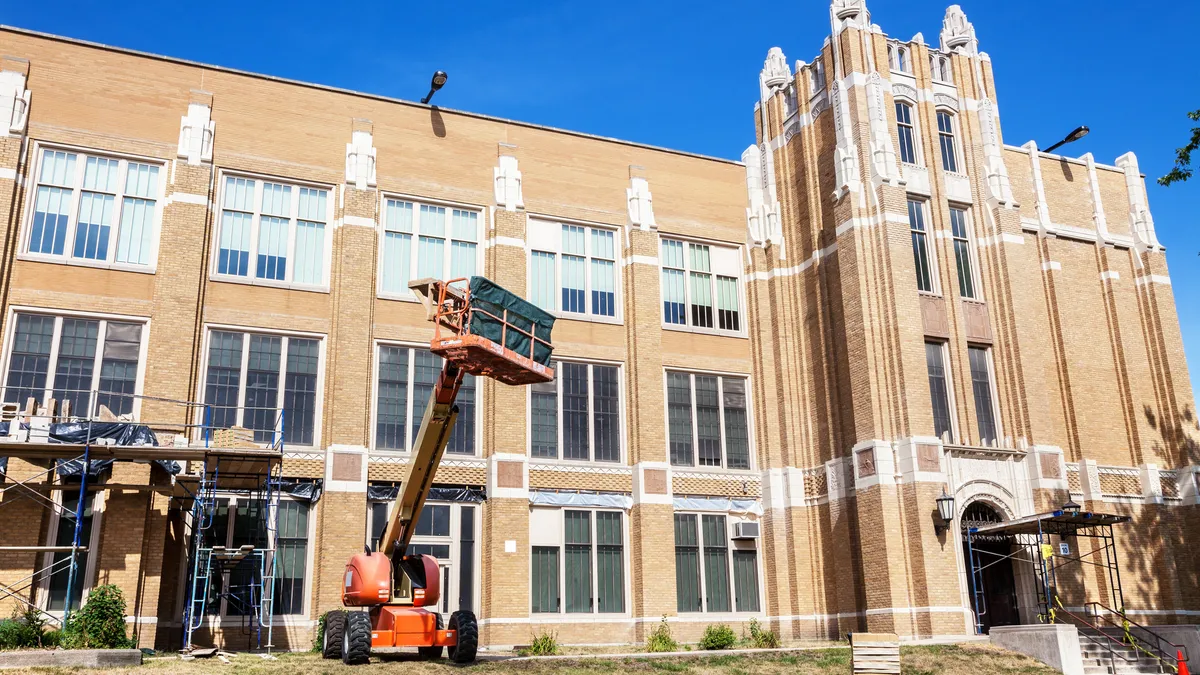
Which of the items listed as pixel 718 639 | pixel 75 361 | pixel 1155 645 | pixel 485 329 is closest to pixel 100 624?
pixel 75 361

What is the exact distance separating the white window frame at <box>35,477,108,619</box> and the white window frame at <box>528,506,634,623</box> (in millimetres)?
10834

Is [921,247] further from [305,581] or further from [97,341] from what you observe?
[97,341]

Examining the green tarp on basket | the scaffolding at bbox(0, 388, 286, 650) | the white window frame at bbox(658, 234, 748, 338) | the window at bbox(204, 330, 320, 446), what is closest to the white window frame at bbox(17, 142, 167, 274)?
the window at bbox(204, 330, 320, 446)

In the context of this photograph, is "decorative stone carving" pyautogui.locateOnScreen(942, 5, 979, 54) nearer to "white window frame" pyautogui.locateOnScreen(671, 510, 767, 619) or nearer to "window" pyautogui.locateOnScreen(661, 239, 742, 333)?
"window" pyautogui.locateOnScreen(661, 239, 742, 333)

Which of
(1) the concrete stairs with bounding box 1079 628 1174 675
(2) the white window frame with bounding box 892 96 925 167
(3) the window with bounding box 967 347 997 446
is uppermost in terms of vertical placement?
(2) the white window frame with bounding box 892 96 925 167

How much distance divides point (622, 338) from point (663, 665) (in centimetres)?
1205

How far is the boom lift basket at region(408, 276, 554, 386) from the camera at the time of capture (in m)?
17.7

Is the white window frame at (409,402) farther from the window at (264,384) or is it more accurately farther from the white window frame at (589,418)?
the window at (264,384)

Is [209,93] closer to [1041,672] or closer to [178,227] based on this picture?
[178,227]

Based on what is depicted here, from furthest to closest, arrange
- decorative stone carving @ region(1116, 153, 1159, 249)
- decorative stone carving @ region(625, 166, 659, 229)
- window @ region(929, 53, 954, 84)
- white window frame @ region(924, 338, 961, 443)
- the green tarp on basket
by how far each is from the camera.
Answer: decorative stone carving @ region(1116, 153, 1159, 249), window @ region(929, 53, 954, 84), decorative stone carving @ region(625, 166, 659, 229), white window frame @ region(924, 338, 961, 443), the green tarp on basket

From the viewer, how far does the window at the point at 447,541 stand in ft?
90.3

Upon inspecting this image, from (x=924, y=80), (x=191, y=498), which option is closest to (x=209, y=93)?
(x=191, y=498)

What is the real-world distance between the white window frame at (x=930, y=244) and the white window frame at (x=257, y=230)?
1711 cm

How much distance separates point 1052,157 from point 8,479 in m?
33.3
